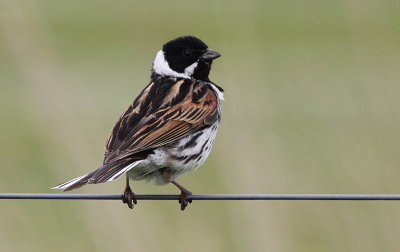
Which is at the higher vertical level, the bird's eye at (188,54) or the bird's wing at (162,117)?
the bird's eye at (188,54)

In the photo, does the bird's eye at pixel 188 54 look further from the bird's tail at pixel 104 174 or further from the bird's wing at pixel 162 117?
the bird's tail at pixel 104 174

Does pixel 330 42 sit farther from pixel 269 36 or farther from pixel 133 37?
pixel 133 37

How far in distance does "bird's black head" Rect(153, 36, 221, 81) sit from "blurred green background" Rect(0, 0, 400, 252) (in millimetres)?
1669

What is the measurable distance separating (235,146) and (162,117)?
3.04m

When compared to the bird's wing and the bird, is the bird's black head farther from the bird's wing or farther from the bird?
the bird's wing

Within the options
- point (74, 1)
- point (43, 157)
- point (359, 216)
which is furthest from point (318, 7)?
point (359, 216)

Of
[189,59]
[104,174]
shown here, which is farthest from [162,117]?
[189,59]

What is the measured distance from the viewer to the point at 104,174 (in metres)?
6.32

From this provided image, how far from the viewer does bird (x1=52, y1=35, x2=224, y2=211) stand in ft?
21.5

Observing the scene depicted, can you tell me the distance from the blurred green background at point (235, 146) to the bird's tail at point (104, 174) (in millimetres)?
2284

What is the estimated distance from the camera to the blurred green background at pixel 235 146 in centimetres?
895

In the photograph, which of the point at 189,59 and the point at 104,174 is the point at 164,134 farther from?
the point at 189,59

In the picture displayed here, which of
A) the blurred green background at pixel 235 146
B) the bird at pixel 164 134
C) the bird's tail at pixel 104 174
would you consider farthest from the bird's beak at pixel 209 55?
the blurred green background at pixel 235 146

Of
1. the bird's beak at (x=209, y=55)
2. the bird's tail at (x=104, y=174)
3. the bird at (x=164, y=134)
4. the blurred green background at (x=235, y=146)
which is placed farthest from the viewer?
the blurred green background at (x=235, y=146)
